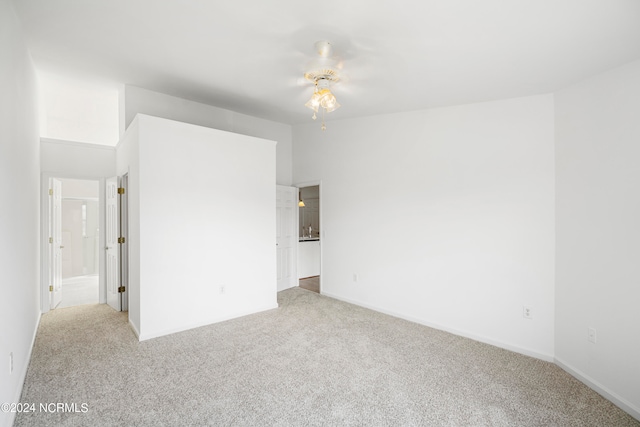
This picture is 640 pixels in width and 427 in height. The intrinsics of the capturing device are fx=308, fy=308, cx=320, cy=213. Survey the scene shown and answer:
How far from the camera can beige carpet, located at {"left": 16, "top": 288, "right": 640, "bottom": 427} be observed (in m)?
Answer: 2.15

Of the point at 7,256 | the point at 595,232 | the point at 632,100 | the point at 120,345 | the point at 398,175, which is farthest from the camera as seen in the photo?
the point at 398,175

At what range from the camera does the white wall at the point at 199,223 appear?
3455 millimetres

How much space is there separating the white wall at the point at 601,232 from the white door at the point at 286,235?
405 cm

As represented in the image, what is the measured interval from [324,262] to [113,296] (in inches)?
128

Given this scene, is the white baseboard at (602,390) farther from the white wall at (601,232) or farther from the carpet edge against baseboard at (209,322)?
the carpet edge against baseboard at (209,322)

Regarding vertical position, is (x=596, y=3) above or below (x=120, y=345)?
above

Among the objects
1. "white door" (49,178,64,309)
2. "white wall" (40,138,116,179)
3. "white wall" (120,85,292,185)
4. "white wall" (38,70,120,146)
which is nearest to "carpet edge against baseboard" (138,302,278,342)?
"white door" (49,178,64,309)

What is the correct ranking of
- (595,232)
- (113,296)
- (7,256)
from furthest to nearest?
(113,296), (595,232), (7,256)

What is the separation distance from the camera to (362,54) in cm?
271

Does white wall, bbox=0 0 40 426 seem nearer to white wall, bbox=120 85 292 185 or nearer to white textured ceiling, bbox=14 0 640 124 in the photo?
white textured ceiling, bbox=14 0 640 124

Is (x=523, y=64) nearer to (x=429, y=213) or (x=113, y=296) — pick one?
(x=429, y=213)

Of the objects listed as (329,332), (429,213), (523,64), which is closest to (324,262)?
(329,332)

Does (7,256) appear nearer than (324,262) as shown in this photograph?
Yes

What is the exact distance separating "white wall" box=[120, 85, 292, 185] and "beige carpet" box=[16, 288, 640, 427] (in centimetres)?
→ 267
